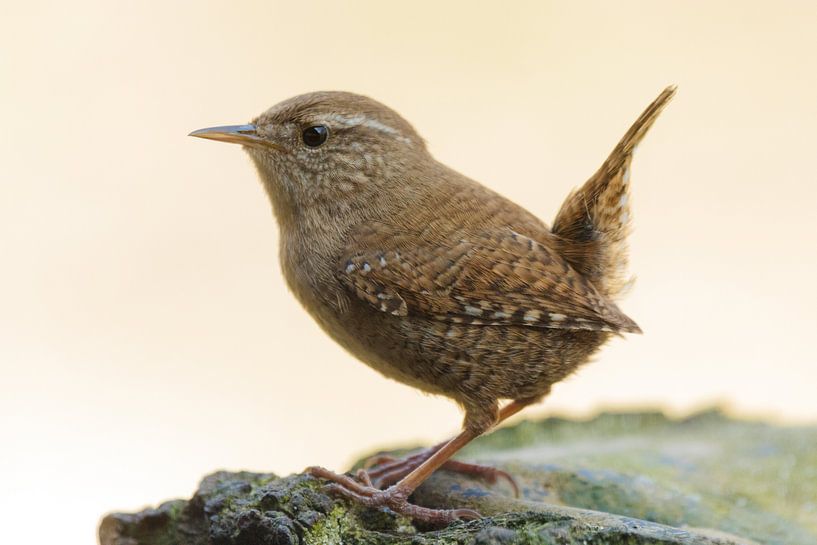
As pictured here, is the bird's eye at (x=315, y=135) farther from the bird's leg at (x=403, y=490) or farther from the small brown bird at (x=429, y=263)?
the bird's leg at (x=403, y=490)

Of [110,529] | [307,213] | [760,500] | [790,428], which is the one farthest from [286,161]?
[790,428]

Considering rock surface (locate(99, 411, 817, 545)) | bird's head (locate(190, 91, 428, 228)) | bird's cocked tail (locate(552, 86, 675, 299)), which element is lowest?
rock surface (locate(99, 411, 817, 545))

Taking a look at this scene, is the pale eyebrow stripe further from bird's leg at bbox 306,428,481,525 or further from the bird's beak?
bird's leg at bbox 306,428,481,525

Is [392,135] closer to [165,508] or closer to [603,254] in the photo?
[603,254]

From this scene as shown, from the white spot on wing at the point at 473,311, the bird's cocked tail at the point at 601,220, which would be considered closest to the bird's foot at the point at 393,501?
the white spot on wing at the point at 473,311

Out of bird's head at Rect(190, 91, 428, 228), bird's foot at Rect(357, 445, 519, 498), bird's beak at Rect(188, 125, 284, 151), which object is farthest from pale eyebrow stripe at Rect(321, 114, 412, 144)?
bird's foot at Rect(357, 445, 519, 498)

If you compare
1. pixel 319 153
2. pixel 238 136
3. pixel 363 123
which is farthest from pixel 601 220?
pixel 238 136
